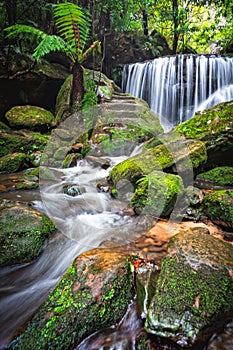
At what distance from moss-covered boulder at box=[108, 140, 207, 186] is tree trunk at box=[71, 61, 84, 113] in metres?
4.00

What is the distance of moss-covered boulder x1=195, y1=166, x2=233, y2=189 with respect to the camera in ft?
14.8

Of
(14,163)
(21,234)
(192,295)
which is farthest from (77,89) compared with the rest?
(192,295)

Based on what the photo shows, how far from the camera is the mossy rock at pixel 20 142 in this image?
20.0ft

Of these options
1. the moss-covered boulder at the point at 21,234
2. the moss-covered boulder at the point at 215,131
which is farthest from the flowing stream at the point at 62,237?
the moss-covered boulder at the point at 215,131

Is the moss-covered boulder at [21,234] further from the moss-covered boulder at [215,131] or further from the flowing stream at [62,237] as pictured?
the moss-covered boulder at [215,131]

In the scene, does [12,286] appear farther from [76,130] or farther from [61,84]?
[61,84]

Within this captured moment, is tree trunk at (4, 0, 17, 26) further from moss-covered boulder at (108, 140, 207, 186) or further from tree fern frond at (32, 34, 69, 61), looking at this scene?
moss-covered boulder at (108, 140, 207, 186)

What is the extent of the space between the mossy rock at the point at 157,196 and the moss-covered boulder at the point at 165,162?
0.58 metres

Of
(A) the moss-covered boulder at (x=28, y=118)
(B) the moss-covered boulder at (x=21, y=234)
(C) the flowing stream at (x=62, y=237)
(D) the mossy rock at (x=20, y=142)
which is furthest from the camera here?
(A) the moss-covered boulder at (x=28, y=118)

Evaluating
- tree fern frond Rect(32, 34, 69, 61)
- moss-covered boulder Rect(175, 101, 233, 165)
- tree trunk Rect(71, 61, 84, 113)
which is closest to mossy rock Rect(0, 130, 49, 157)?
tree trunk Rect(71, 61, 84, 113)

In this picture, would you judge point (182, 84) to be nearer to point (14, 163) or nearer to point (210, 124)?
point (210, 124)

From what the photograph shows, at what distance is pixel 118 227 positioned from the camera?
10.8 ft

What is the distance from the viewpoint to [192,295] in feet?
5.41

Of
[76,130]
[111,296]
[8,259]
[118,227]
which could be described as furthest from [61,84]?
[111,296]
